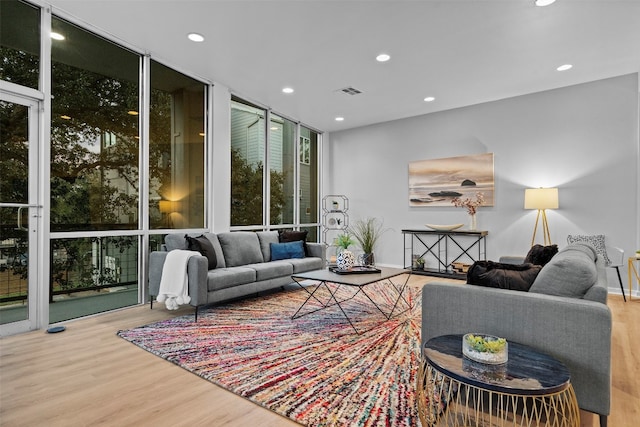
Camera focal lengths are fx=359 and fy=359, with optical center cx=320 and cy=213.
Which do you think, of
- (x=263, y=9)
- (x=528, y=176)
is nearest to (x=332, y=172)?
(x=528, y=176)

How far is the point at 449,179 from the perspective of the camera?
20.6 feet

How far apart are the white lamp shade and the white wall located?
0.40 m

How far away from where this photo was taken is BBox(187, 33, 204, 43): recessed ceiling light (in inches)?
146

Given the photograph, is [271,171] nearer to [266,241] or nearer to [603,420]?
[266,241]

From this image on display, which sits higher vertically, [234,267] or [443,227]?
[443,227]

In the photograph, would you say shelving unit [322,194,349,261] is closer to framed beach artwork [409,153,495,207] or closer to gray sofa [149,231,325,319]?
framed beach artwork [409,153,495,207]

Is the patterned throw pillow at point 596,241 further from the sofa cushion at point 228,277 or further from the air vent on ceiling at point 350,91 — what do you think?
the sofa cushion at point 228,277

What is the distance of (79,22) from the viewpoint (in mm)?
3547

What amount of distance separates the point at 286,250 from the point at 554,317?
12.1ft

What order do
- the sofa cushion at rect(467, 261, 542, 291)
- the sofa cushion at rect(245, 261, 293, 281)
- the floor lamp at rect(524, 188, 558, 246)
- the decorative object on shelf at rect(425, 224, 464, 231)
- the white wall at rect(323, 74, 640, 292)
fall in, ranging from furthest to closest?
the decorative object on shelf at rect(425, 224, 464, 231)
the floor lamp at rect(524, 188, 558, 246)
the white wall at rect(323, 74, 640, 292)
the sofa cushion at rect(245, 261, 293, 281)
the sofa cushion at rect(467, 261, 542, 291)

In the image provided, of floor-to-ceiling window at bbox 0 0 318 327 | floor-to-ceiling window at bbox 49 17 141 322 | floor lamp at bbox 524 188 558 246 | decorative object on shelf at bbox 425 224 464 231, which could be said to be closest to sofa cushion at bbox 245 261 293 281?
floor-to-ceiling window at bbox 0 0 318 327

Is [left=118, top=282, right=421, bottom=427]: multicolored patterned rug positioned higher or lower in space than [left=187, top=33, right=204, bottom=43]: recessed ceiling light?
lower

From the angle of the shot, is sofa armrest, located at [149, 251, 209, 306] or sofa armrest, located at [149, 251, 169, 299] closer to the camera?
sofa armrest, located at [149, 251, 209, 306]

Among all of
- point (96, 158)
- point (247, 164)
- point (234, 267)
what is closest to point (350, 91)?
point (247, 164)
